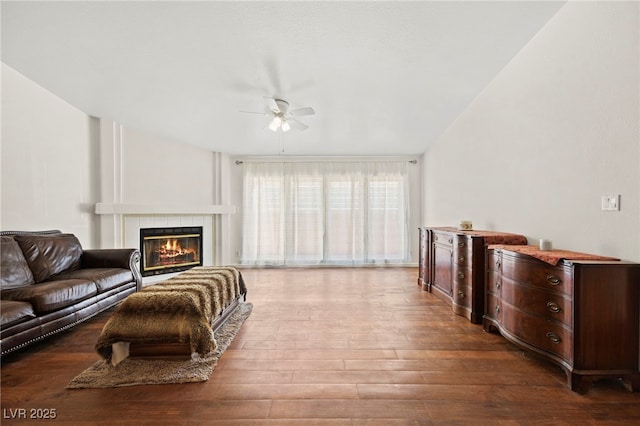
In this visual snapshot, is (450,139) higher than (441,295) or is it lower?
higher

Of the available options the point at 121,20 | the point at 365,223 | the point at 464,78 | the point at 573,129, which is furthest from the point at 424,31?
the point at 365,223

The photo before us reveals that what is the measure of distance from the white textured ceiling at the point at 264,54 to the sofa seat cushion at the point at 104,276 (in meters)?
2.14

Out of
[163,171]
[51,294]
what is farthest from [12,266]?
[163,171]

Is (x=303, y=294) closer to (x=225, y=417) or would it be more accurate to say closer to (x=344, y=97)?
(x=225, y=417)

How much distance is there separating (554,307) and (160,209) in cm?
529

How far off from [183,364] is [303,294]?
2028 millimetres

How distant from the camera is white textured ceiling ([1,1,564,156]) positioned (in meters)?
2.14

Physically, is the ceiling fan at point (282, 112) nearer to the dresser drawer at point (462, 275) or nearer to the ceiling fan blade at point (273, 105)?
the ceiling fan blade at point (273, 105)

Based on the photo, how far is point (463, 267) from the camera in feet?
10.5

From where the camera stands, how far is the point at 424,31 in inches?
91.7

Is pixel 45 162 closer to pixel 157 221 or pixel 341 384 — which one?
pixel 157 221

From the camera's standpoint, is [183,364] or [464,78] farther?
[464,78]

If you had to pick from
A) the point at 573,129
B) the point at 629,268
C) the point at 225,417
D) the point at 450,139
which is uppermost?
the point at 450,139

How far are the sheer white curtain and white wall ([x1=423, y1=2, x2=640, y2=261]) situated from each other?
91.7 inches
